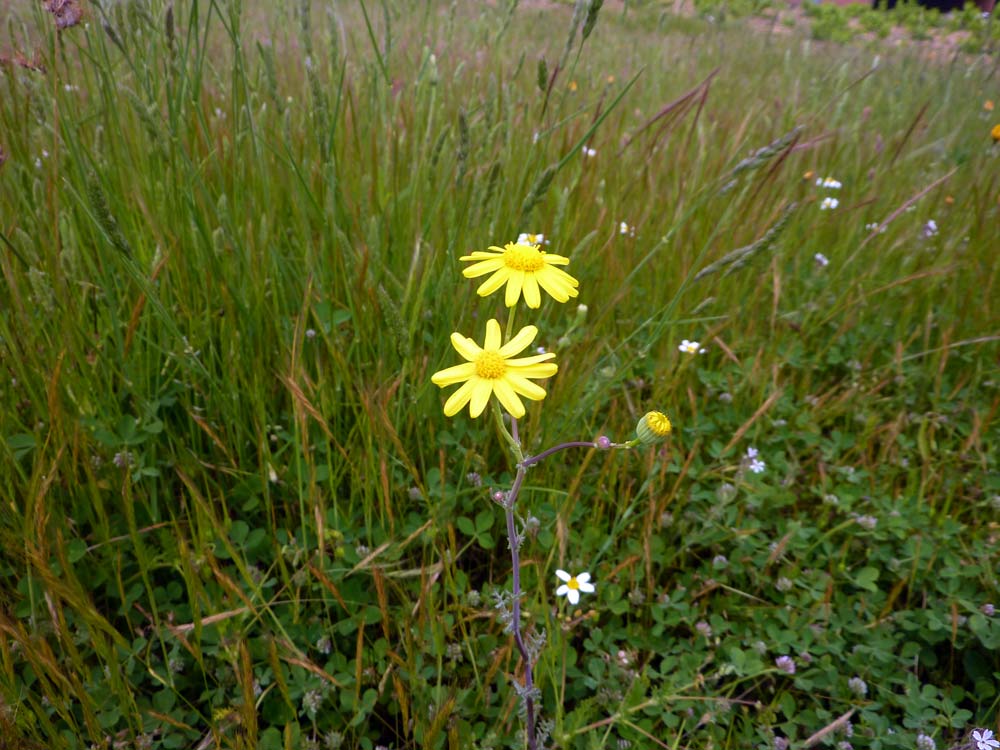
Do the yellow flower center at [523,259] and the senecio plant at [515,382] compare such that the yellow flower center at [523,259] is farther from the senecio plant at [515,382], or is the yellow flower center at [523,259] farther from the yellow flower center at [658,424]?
the yellow flower center at [658,424]

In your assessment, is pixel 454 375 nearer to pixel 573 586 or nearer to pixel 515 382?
pixel 515 382

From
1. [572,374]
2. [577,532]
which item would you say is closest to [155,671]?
[577,532]

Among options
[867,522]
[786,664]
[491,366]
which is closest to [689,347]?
[867,522]

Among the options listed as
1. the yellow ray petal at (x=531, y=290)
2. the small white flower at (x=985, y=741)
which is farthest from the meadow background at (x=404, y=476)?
the yellow ray petal at (x=531, y=290)

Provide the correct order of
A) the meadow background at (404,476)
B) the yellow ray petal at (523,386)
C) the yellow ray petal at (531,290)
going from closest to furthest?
the yellow ray petal at (523,386) < the yellow ray petal at (531,290) < the meadow background at (404,476)

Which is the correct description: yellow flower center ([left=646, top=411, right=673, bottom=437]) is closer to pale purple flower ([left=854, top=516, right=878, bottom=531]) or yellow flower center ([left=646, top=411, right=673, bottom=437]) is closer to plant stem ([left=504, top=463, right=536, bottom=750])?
plant stem ([left=504, top=463, right=536, bottom=750])

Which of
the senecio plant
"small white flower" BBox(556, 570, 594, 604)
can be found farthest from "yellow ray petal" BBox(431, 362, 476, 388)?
"small white flower" BBox(556, 570, 594, 604)

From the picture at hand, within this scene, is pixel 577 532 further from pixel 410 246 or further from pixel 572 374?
pixel 410 246
